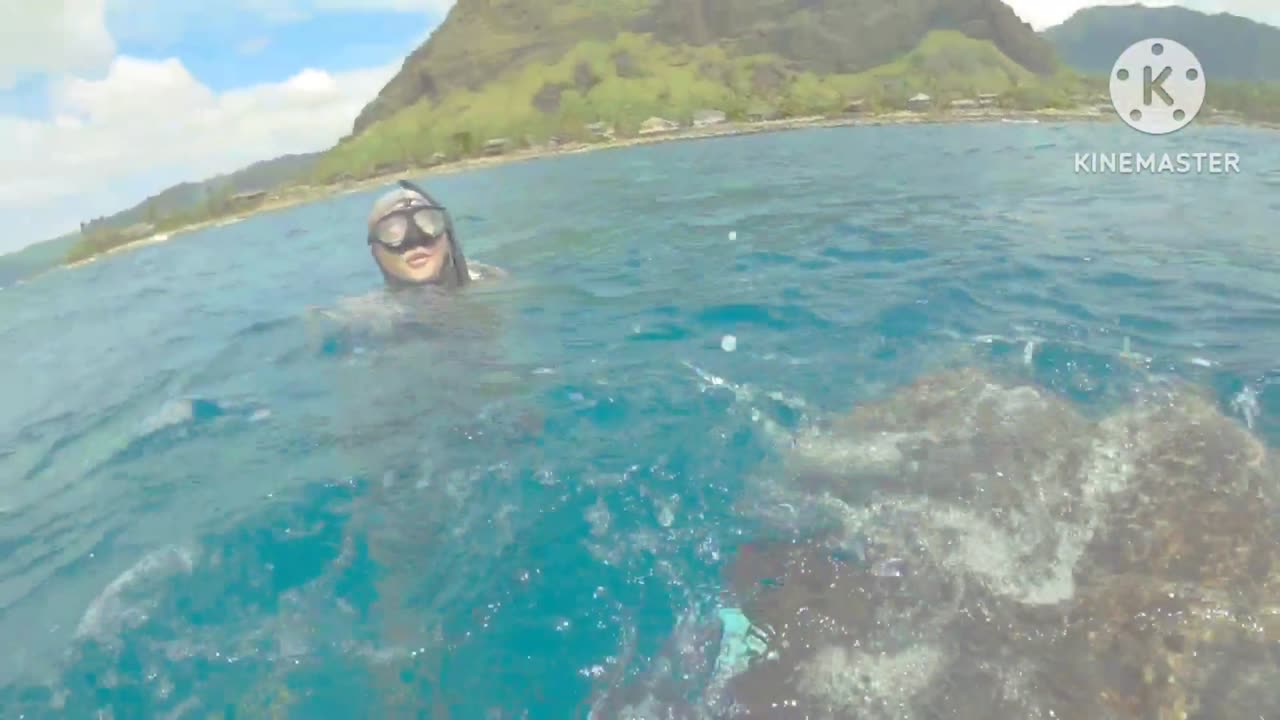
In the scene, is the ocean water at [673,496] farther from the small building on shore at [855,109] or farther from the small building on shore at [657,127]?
the small building on shore at [855,109]

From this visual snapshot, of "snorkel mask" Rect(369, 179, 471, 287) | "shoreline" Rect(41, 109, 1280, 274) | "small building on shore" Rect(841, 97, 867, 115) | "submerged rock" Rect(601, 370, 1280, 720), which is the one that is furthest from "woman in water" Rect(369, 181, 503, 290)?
"small building on shore" Rect(841, 97, 867, 115)

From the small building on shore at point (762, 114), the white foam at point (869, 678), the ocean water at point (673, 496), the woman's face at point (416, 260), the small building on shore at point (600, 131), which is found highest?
the small building on shore at point (600, 131)

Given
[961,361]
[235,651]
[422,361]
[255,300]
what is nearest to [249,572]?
[235,651]

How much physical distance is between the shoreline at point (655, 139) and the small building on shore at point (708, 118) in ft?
10.6

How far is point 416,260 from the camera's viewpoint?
15.6 m

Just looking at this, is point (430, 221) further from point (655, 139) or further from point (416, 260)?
point (655, 139)

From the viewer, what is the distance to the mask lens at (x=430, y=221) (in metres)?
14.7

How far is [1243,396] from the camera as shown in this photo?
9.93 metres

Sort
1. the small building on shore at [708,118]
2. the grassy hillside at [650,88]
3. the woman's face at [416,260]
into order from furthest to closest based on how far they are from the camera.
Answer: the grassy hillside at [650,88] < the small building on shore at [708,118] < the woman's face at [416,260]

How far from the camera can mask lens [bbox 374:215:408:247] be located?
14.8 m

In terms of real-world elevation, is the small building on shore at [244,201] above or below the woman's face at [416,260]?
above

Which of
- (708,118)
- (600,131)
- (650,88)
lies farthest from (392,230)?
(650,88)

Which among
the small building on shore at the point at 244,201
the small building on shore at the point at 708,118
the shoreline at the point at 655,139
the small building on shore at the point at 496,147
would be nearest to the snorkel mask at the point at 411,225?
the shoreline at the point at 655,139

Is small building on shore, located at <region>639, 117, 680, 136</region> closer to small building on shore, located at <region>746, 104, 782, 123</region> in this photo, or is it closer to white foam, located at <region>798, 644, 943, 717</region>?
small building on shore, located at <region>746, 104, 782, 123</region>
